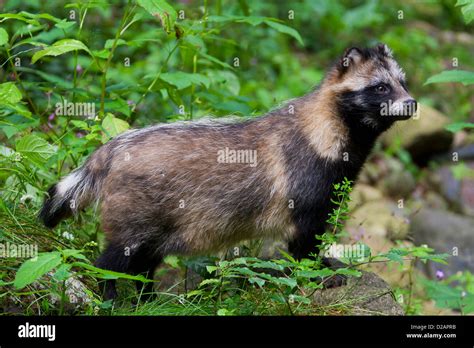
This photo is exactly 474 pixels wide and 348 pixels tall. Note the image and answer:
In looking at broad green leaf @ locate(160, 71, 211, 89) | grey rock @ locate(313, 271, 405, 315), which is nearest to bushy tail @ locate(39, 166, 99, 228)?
broad green leaf @ locate(160, 71, 211, 89)

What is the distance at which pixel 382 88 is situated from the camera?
6.83m

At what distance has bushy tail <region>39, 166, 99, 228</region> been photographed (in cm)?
668

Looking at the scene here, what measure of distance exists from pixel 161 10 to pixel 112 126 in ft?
3.89

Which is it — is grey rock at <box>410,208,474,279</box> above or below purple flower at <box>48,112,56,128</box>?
below

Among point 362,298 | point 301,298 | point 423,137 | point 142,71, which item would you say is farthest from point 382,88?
point 423,137

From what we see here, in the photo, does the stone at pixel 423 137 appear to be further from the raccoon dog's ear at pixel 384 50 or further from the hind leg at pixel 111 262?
the hind leg at pixel 111 262

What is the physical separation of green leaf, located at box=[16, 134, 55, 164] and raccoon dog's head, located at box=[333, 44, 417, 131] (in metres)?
2.44

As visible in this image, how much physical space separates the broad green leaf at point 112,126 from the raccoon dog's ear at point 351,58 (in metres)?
1.94

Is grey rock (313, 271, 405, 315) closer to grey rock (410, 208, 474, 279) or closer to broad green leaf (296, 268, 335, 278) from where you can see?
broad green leaf (296, 268, 335, 278)

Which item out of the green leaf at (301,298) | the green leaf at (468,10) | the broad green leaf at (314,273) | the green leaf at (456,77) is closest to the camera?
the broad green leaf at (314,273)

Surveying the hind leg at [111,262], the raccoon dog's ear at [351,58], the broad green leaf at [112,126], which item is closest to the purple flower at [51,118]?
the broad green leaf at [112,126]

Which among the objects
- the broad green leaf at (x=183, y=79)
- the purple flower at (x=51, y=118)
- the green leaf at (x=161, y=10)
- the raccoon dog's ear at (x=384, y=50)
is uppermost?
the green leaf at (x=161, y=10)

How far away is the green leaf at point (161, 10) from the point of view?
250 inches
